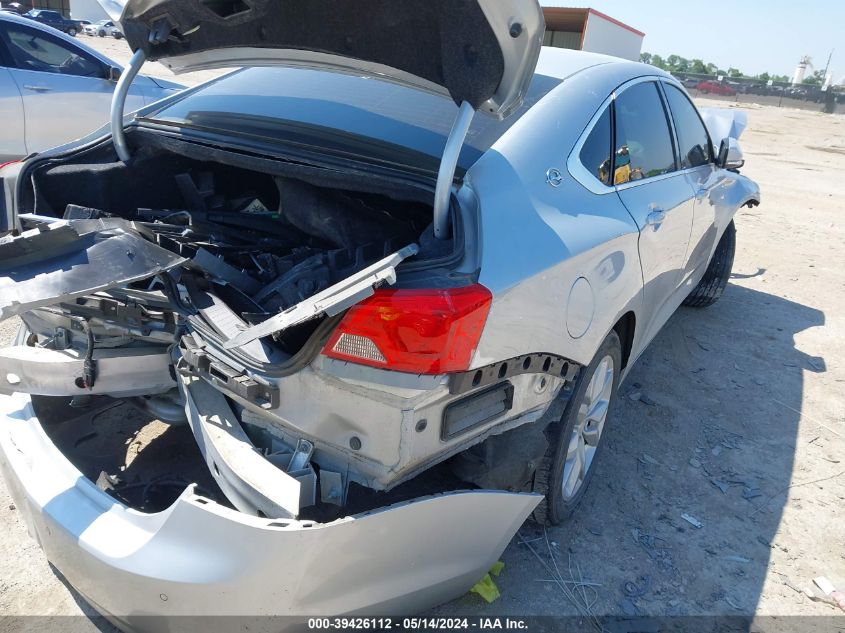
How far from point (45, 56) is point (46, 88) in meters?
0.39

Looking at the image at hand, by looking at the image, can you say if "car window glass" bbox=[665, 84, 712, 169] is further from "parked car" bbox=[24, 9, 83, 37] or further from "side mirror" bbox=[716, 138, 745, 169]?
"parked car" bbox=[24, 9, 83, 37]

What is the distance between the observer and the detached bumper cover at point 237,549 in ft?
5.27

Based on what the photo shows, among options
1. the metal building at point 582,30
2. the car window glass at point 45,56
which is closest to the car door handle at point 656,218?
the car window glass at point 45,56

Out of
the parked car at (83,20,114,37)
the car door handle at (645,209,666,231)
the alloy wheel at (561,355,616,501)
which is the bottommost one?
the alloy wheel at (561,355,616,501)

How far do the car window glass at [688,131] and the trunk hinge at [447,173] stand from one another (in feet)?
6.51

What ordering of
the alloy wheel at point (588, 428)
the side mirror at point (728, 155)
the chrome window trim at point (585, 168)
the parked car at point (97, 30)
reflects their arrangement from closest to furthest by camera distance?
the chrome window trim at point (585, 168), the alloy wheel at point (588, 428), the side mirror at point (728, 155), the parked car at point (97, 30)

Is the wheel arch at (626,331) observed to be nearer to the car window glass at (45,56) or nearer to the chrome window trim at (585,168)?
the chrome window trim at (585,168)

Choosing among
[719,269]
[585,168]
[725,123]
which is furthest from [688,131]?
[725,123]

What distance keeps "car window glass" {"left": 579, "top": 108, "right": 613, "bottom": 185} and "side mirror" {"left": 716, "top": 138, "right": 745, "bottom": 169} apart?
1.81 m

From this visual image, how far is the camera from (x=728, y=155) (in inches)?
160

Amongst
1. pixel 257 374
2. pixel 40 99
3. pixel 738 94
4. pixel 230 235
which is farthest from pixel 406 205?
pixel 738 94

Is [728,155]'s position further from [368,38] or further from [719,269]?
[368,38]

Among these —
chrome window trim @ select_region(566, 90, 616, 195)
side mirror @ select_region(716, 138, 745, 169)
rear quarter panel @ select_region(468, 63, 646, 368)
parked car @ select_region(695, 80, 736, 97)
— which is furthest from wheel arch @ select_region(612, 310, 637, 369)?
parked car @ select_region(695, 80, 736, 97)

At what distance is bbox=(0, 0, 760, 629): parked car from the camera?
66.1 inches
